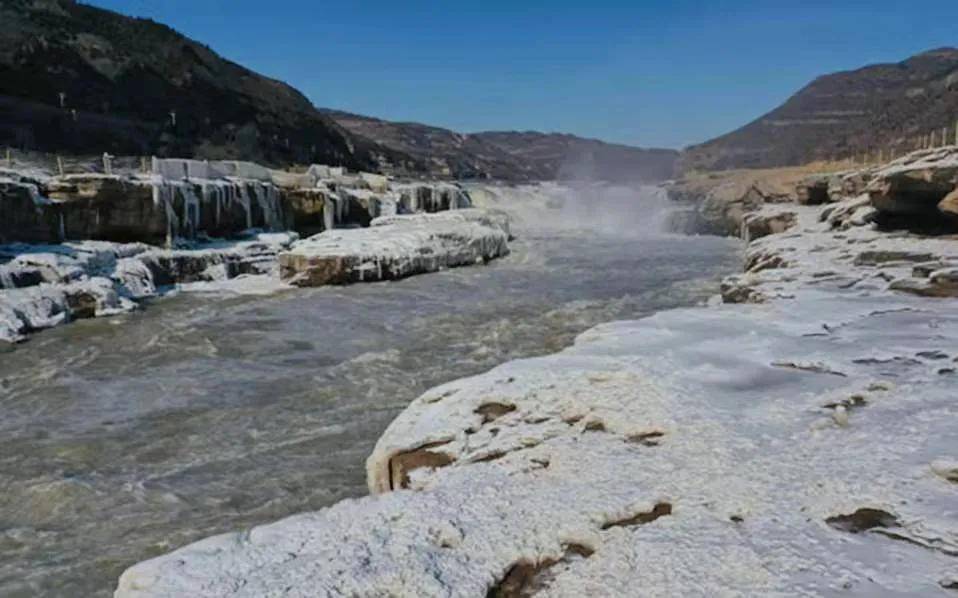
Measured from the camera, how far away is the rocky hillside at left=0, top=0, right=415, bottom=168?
46.9 m

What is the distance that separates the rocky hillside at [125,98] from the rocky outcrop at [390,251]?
96.0 feet

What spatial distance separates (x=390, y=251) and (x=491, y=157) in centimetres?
15147

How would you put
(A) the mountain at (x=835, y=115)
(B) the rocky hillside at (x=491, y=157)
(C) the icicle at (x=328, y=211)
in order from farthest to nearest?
(B) the rocky hillside at (x=491, y=157) < (A) the mountain at (x=835, y=115) < (C) the icicle at (x=328, y=211)

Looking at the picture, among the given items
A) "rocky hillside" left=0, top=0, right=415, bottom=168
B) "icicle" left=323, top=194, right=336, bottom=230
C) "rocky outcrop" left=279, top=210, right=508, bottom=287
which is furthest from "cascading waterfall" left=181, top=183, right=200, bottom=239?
"rocky hillside" left=0, top=0, right=415, bottom=168

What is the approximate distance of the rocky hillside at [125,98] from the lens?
1848 inches

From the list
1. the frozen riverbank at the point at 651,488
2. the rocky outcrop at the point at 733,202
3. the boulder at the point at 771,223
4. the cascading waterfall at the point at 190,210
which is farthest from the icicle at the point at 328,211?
the frozen riverbank at the point at 651,488

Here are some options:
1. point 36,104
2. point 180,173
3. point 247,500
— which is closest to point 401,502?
point 247,500

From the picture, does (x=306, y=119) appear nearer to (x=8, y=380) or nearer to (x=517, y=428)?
(x=8, y=380)

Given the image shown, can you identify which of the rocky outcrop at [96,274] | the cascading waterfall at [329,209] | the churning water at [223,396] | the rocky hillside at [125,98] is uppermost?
the rocky hillside at [125,98]

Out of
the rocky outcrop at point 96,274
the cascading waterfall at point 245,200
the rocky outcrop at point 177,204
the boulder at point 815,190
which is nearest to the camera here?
the rocky outcrop at point 96,274

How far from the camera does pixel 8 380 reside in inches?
392

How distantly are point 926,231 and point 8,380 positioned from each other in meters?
15.1

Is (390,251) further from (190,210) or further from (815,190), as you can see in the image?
(815,190)

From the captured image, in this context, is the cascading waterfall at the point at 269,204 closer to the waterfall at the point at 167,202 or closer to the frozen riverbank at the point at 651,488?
the waterfall at the point at 167,202
